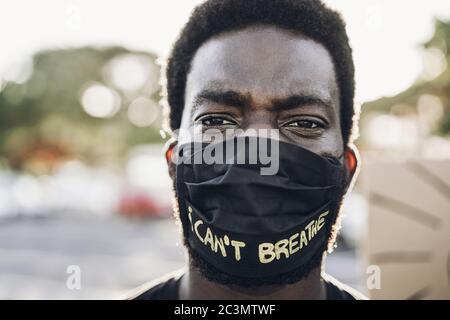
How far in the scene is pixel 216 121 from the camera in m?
1.78

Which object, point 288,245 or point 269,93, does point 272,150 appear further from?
point 288,245

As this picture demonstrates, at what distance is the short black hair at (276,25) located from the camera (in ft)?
6.05

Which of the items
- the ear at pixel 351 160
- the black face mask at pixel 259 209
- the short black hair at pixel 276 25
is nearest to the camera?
the black face mask at pixel 259 209

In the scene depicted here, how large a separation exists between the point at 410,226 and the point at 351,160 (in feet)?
4.31

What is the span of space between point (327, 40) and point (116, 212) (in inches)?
556

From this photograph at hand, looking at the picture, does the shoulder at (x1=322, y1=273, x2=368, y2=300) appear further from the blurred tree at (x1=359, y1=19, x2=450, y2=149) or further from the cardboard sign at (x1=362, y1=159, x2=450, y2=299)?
the blurred tree at (x1=359, y1=19, x2=450, y2=149)

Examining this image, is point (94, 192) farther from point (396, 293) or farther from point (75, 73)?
point (396, 293)

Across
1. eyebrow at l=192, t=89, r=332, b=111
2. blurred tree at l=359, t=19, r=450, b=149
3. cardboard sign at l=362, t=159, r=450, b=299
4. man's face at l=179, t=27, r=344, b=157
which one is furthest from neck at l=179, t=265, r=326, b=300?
blurred tree at l=359, t=19, r=450, b=149

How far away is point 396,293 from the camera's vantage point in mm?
2932

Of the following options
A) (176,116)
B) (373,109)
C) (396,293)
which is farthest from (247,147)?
(373,109)

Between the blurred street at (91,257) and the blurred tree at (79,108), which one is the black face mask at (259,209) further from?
the blurred tree at (79,108)

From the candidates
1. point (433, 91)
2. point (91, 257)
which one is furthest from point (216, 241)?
point (433, 91)

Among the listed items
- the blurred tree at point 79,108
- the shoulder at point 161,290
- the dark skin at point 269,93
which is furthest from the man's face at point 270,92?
the blurred tree at point 79,108

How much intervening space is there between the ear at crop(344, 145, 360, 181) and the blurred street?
195 inches
